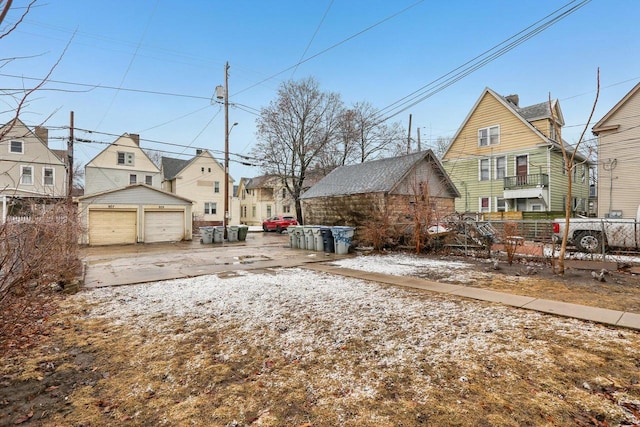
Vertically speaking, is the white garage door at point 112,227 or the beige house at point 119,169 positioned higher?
the beige house at point 119,169

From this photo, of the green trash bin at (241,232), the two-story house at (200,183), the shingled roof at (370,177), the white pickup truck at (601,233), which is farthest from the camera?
the two-story house at (200,183)

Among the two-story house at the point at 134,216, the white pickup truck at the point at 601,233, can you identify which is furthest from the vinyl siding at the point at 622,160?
the two-story house at the point at 134,216

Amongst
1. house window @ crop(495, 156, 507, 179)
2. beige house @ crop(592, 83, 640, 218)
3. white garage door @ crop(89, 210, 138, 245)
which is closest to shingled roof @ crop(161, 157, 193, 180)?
white garage door @ crop(89, 210, 138, 245)

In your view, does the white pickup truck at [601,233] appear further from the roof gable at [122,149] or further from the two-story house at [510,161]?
the roof gable at [122,149]

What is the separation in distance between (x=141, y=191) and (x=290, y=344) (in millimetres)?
19527

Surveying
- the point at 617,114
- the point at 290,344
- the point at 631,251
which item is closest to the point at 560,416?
the point at 290,344

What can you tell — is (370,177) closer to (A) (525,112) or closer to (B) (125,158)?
(A) (525,112)

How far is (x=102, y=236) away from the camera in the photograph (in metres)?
18.9

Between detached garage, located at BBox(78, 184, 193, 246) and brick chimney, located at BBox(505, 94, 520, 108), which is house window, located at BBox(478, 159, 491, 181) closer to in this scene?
brick chimney, located at BBox(505, 94, 520, 108)

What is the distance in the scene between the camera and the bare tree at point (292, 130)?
2784 centimetres

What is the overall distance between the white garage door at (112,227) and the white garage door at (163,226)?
2.47ft

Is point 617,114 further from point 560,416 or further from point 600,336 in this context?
point 560,416

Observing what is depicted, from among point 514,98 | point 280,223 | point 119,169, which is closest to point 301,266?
point 280,223

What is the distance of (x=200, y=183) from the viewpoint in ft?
115
